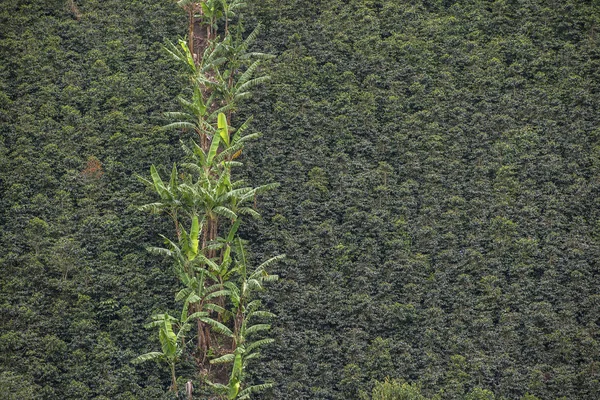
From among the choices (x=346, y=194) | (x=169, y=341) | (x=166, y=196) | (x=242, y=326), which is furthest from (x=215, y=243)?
(x=346, y=194)

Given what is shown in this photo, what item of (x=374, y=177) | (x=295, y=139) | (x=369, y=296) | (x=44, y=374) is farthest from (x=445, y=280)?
(x=44, y=374)

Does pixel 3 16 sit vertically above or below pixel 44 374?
above

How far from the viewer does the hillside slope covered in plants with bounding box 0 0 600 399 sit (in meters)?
Answer: 16.5

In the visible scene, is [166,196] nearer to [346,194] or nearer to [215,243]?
[215,243]

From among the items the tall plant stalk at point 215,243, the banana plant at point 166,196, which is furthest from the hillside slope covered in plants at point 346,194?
the banana plant at point 166,196

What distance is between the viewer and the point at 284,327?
17.0 m

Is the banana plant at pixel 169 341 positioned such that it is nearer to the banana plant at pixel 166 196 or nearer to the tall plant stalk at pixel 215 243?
the tall plant stalk at pixel 215 243

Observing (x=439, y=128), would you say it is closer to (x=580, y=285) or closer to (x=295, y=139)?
(x=295, y=139)

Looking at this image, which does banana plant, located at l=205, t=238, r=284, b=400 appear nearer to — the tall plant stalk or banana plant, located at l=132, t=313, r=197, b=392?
the tall plant stalk

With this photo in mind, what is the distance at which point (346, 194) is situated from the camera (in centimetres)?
1866

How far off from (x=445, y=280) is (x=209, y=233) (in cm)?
459

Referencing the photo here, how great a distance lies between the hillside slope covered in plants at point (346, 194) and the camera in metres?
16.5

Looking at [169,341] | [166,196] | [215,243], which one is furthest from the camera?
[215,243]

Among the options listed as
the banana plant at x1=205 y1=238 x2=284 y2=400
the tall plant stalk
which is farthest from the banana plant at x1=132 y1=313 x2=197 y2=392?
the banana plant at x1=205 y1=238 x2=284 y2=400
